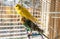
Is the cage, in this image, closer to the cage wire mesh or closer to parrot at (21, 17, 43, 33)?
the cage wire mesh

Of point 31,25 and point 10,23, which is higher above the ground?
point 31,25

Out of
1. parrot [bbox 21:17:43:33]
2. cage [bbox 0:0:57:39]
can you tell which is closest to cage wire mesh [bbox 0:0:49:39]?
cage [bbox 0:0:57:39]

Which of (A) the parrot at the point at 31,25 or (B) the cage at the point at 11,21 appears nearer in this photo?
(A) the parrot at the point at 31,25

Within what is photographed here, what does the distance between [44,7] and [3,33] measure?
0.65 m

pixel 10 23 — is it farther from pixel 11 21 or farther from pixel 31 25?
pixel 31 25

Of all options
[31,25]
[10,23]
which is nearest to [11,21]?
[10,23]

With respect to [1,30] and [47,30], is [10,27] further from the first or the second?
[47,30]

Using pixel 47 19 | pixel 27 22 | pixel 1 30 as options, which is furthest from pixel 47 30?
pixel 27 22

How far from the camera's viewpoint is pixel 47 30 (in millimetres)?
1723

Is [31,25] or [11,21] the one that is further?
[11,21]

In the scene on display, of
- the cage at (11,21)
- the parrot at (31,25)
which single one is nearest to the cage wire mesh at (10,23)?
the cage at (11,21)

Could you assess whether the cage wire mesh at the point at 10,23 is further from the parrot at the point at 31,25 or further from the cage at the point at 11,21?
the parrot at the point at 31,25

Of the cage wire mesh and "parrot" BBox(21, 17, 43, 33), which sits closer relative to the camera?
"parrot" BBox(21, 17, 43, 33)

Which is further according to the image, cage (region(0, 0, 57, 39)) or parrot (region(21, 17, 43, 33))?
cage (region(0, 0, 57, 39))
